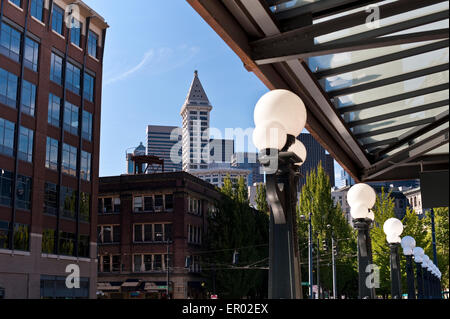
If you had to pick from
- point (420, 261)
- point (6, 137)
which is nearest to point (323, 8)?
point (420, 261)

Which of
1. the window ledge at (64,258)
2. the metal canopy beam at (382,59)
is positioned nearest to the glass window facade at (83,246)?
the window ledge at (64,258)

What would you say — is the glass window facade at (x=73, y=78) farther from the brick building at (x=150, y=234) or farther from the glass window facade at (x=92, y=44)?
the brick building at (x=150, y=234)

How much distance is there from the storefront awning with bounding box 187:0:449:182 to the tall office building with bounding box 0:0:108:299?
31643mm

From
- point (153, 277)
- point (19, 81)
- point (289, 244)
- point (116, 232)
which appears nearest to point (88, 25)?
point (19, 81)

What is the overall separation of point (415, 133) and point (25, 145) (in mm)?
34175

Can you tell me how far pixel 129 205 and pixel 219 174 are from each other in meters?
109

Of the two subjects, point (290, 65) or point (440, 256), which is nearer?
point (290, 65)

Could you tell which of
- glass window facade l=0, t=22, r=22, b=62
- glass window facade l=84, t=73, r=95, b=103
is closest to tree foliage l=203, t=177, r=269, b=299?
glass window facade l=84, t=73, r=95, b=103

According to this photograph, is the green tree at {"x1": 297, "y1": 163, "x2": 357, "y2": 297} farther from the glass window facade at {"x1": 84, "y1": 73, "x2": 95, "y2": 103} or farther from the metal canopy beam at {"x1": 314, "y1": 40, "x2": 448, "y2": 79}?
the metal canopy beam at {"x1": 314, "y1": 40, "x2": 448, "y2": 79}

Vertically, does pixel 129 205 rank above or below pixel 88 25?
below

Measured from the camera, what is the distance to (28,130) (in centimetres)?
3869

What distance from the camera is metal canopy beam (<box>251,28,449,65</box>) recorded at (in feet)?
13.9
